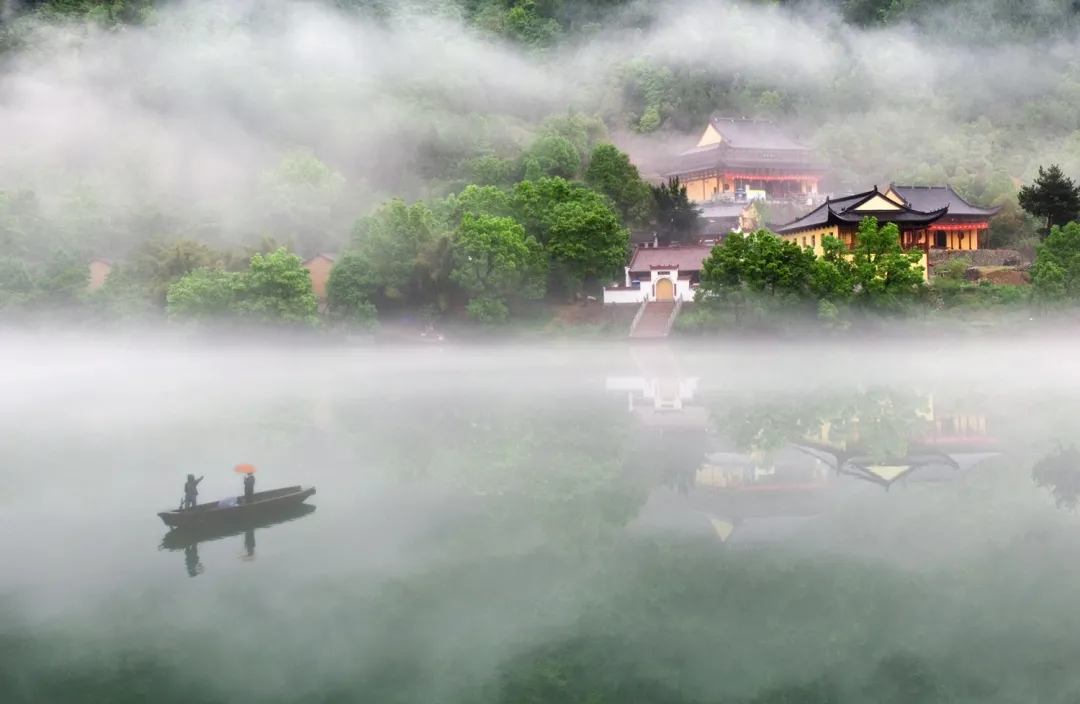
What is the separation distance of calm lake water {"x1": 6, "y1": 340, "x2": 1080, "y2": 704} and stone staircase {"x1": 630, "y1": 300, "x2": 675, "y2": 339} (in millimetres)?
13467

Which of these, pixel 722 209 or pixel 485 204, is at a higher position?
pixel 722 209

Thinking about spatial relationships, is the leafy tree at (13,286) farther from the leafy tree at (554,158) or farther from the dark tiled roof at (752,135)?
the dark tiled roof at (752,135)

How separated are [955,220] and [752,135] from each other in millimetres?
18521

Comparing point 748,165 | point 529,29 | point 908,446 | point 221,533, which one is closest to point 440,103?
point 748,165

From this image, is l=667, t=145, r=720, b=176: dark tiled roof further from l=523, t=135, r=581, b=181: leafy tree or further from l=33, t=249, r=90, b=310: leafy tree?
l=33, t=249, r=90, b=310: leafy tree

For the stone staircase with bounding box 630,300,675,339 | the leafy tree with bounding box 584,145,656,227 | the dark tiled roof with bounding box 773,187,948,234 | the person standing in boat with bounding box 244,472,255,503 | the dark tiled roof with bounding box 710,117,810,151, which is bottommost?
the person standing in boat with bounding box 244,472,255,503

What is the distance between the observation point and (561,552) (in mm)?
13570

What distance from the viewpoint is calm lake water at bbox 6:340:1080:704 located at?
9.95 m

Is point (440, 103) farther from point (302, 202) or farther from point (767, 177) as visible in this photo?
point (767, 177)

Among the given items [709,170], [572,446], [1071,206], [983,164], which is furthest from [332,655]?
[983,164]

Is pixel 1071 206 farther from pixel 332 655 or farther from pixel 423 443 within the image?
pixel 332 655

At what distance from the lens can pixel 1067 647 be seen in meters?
10.1

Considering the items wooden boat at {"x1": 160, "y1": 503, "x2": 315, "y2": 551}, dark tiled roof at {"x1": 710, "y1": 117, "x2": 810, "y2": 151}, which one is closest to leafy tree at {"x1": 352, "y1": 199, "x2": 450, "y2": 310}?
wooden boat at {"x1": 160, "y1": 503, "x2": 315, "y2": 551}

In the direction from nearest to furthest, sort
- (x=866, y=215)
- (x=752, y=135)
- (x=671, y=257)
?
(x=866, y=215)
(x=671, y=257)
(x=752, y=135)
